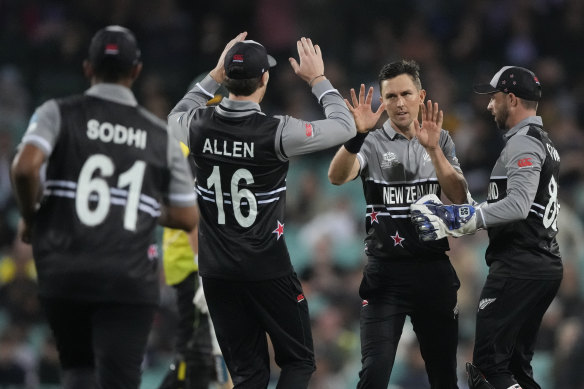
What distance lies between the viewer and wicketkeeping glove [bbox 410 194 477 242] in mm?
5977

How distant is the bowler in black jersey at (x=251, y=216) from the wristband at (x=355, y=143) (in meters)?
0.25

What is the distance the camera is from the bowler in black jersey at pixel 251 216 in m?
5.66

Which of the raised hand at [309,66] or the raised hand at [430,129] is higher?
the raised hand at [309,66]

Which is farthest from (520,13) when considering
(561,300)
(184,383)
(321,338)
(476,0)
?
(184,383)

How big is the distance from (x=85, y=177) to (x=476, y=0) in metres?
Answer: 10.9

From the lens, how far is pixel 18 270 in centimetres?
1117

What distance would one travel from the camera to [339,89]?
13414 millimetres

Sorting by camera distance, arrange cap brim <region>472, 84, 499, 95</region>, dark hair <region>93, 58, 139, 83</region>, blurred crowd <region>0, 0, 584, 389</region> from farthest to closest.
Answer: blurred crowd <region>0, 0, 584, 389</region>, cap brim <region>472, 84, 499, 95</region>, dark hair <region>93, 58, 139, 83</region>

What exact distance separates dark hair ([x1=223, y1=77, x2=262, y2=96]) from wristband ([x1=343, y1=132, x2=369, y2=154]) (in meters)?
0.70

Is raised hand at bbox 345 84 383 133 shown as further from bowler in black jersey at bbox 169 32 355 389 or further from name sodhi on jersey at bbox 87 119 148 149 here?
name sodhi on jersey at bbox 87 119 148 149

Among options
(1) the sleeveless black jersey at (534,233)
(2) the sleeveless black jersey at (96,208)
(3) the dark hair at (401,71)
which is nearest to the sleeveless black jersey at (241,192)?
(2) the sleeveless black jersey at (96,208)

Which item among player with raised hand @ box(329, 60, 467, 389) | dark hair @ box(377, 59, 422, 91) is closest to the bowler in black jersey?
player with raised hand @ box(329, 60, 467, 389)

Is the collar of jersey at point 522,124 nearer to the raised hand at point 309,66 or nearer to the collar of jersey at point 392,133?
the collar of jersey at point 392,133

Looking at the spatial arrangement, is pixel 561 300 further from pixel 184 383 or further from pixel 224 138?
pixel 224 138
